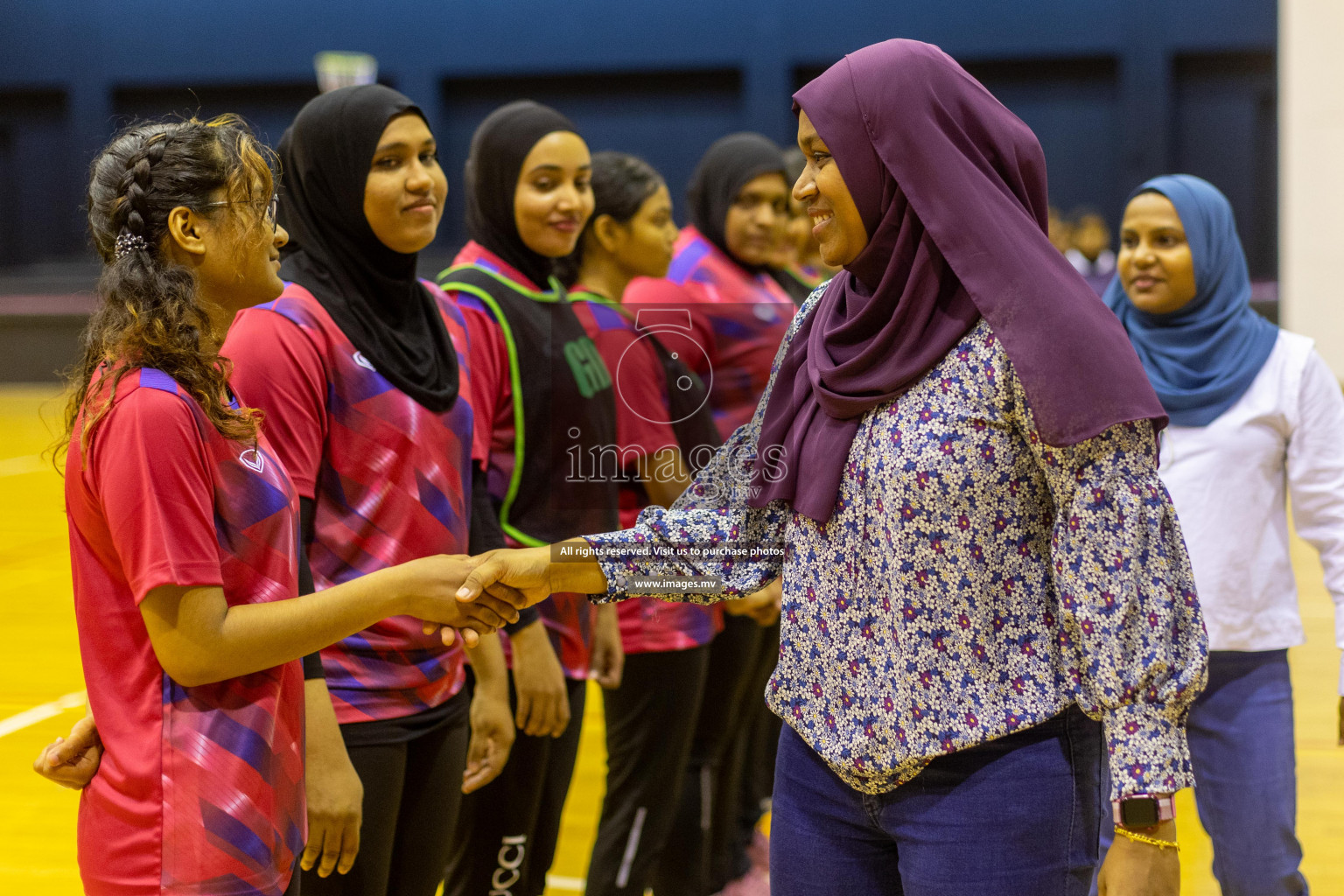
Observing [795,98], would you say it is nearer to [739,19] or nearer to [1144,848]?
[1144,848]

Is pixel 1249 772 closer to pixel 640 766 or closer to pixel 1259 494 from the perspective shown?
pixel 1259 494

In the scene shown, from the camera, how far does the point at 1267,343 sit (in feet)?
8.15

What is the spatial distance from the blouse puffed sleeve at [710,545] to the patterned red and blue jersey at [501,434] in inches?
24.8

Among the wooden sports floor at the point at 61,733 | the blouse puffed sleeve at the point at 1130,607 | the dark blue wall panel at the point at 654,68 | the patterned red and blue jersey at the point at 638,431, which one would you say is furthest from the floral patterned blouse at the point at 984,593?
the dark blue wall panel at the point at 654,68

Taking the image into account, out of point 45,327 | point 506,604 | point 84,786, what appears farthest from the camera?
point 45,327

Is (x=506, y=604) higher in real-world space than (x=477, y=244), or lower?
lower

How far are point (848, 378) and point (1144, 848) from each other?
1.97 ft

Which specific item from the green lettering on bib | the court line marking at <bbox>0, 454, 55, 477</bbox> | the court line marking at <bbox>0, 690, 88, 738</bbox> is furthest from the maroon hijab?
the court line marking at <bbox>0, 454, 55, 477</bbox>

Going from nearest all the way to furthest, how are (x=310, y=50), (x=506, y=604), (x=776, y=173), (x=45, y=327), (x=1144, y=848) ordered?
1. (x=1144, y=848)
2. (x=506, y=604)
3. (x=776, y=173)
4. (x=45, y=327)
5. (x=310, y=50)

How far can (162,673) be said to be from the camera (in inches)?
54.2

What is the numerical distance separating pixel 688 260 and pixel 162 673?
8.09ft

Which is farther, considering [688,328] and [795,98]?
[688,328]

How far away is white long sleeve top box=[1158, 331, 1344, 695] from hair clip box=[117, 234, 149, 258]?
1930 mm

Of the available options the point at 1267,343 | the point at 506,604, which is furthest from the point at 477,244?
the point at 1267,343
